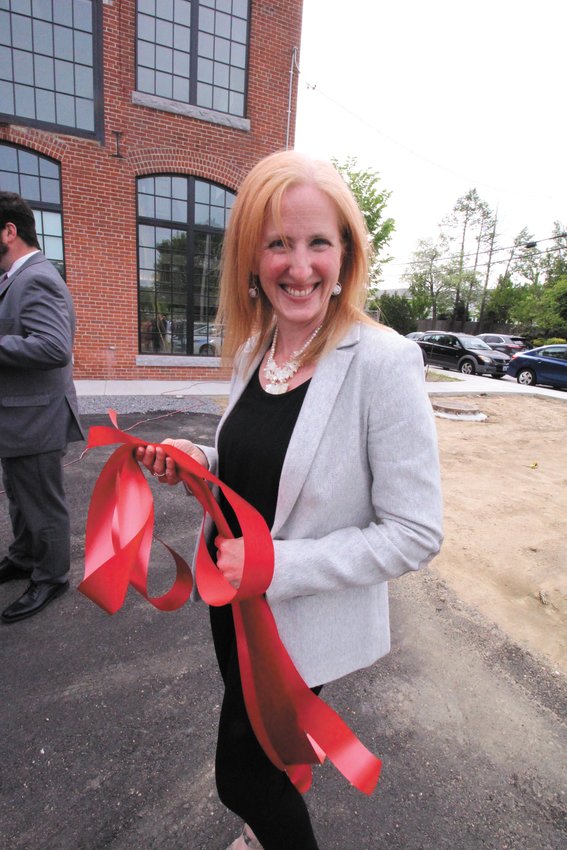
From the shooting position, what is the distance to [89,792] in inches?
65.0

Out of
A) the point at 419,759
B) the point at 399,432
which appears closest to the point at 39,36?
the point at 399,432

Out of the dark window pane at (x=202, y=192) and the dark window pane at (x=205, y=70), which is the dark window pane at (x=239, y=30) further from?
the dark window pane at (x=202, y=192)

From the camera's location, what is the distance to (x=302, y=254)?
1134 mm

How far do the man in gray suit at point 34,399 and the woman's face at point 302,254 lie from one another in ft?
4.93

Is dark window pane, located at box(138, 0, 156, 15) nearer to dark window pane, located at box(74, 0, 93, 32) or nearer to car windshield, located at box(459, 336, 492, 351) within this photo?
dark window pane, located at box(74, 0, 93, 32)

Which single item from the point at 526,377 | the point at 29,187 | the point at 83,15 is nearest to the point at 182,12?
the point at 83,15

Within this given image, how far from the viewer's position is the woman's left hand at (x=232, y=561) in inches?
40.7

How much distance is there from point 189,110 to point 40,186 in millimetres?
2986

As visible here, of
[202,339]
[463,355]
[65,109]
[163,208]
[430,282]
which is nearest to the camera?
[65,109]

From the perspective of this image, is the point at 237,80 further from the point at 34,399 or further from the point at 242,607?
the point at 242,607

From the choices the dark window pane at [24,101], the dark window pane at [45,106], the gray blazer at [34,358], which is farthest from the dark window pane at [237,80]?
the gray blazer at [34,358]

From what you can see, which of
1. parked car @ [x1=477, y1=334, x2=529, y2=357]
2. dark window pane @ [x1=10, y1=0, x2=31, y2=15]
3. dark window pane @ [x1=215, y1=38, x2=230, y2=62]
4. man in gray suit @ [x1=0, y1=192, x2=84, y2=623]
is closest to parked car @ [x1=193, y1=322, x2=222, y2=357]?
dark window pane @ [x1=215, y1=38, x2=230, y2=62]

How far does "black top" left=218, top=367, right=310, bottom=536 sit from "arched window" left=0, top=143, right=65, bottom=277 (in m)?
8.34

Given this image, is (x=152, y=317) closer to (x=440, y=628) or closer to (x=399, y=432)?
(x=440, y=628)
